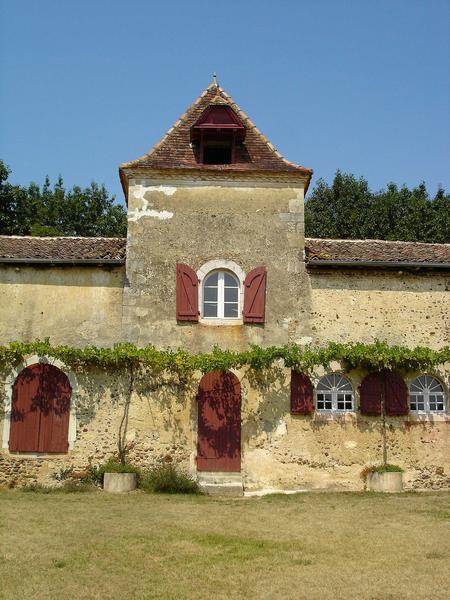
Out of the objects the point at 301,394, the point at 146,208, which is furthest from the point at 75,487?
the point at 146,208

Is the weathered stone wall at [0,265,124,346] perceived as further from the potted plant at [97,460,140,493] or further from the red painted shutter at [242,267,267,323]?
the red painted shutter at [242,267,267,323]

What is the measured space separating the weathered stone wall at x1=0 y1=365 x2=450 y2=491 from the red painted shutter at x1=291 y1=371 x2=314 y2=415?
0.17 meters

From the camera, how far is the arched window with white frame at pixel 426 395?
561 inches

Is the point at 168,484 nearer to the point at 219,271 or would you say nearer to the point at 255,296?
the point at 255,296

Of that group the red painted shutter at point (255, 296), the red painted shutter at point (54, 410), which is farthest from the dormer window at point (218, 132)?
the red painted shutter at point (54, 410)

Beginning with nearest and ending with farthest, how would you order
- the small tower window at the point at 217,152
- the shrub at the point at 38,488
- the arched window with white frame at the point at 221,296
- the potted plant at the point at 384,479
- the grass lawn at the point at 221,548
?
the grass lawn at the point at 221,548, the shrub at the point at 38,488, the potted plant at the point at 384,479, the arched window with white frame at the point at 221,296, the small tower window at the point at 217,152

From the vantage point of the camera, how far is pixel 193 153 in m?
15.5

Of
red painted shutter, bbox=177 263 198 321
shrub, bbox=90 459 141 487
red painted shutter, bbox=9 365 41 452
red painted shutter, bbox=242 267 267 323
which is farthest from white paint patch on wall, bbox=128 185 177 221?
shrub, bbox=90 459 141 487

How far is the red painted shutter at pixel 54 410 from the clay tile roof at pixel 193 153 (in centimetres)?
499

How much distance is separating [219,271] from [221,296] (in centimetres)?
58

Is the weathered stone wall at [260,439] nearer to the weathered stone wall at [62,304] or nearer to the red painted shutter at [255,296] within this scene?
the weathered stone wall at [62,304]

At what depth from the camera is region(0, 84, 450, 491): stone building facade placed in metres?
13.7

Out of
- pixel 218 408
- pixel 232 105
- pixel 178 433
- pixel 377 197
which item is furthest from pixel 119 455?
pixel 377 197

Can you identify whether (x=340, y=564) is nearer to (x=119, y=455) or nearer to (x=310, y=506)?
(x=310, y=506)
